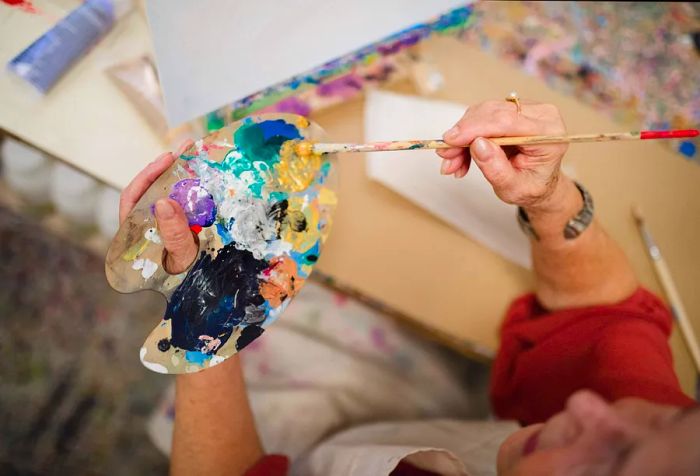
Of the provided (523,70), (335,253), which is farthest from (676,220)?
(335,253)

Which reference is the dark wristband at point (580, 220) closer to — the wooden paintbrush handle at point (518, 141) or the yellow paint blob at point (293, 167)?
the wooden paintbrush handle at point (518, 141)

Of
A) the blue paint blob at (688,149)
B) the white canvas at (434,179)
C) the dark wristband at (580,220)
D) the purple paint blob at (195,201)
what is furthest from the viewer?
the blue paint blob at (688,149)

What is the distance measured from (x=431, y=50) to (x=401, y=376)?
0.54 metres

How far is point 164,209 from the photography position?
451mm

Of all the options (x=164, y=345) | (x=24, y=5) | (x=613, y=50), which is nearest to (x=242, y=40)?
(x=24, y=5)

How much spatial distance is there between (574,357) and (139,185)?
0.54 meters

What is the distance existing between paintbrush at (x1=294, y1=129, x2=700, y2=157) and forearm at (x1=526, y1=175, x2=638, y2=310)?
0.43 ft

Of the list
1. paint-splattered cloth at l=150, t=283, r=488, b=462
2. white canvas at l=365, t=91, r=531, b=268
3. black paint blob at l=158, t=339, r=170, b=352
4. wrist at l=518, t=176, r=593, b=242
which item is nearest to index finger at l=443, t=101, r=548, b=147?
wrist at l=518, t=176, r=593, b=242

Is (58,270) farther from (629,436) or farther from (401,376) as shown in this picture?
(629,436)

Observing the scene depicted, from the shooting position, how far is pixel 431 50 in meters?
0.81

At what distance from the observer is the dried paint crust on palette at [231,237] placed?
19.5 inches

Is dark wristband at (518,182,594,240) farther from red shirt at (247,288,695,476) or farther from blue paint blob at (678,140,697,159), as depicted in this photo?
blue paint blob at (678,140,697,159)

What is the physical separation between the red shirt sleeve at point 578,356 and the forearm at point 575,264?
2 cm

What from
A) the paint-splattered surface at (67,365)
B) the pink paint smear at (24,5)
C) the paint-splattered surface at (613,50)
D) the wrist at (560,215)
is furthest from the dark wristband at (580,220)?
the paint-splattered surface at (67,365)
